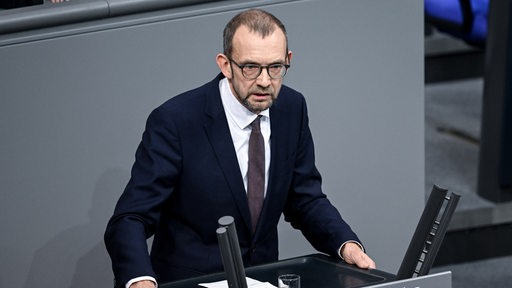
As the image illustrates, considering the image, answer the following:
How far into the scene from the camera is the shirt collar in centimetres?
322

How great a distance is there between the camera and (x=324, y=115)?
4.05 m

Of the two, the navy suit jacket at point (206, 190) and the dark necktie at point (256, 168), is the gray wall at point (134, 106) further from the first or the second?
the dark necktie at point (256, 168)

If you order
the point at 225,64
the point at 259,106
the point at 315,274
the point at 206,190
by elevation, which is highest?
the point at 225,64

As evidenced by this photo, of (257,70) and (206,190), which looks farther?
(206,190)

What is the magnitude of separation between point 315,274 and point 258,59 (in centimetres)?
55

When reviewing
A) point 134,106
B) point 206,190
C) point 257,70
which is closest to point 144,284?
point 206,190

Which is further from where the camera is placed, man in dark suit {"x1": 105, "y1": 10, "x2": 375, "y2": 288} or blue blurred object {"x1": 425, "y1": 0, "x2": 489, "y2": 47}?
blue blurred object {"x1": 425, "y1": 0, "x2": 489, "y2": 47}

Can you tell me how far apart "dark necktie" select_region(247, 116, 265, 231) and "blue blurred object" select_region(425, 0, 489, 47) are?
12.3 feet

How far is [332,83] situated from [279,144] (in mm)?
801

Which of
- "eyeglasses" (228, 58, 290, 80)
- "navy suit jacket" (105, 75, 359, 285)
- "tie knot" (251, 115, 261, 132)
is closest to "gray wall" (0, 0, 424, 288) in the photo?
"navy suit jacket" (105, 75, 359, 285)

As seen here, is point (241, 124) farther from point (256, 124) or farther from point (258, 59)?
point (258, 59)

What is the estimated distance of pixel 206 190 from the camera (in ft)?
10.6

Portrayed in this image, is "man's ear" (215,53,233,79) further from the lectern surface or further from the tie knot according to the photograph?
the lectern surface

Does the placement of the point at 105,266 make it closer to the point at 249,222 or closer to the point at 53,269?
the point at 53,269
